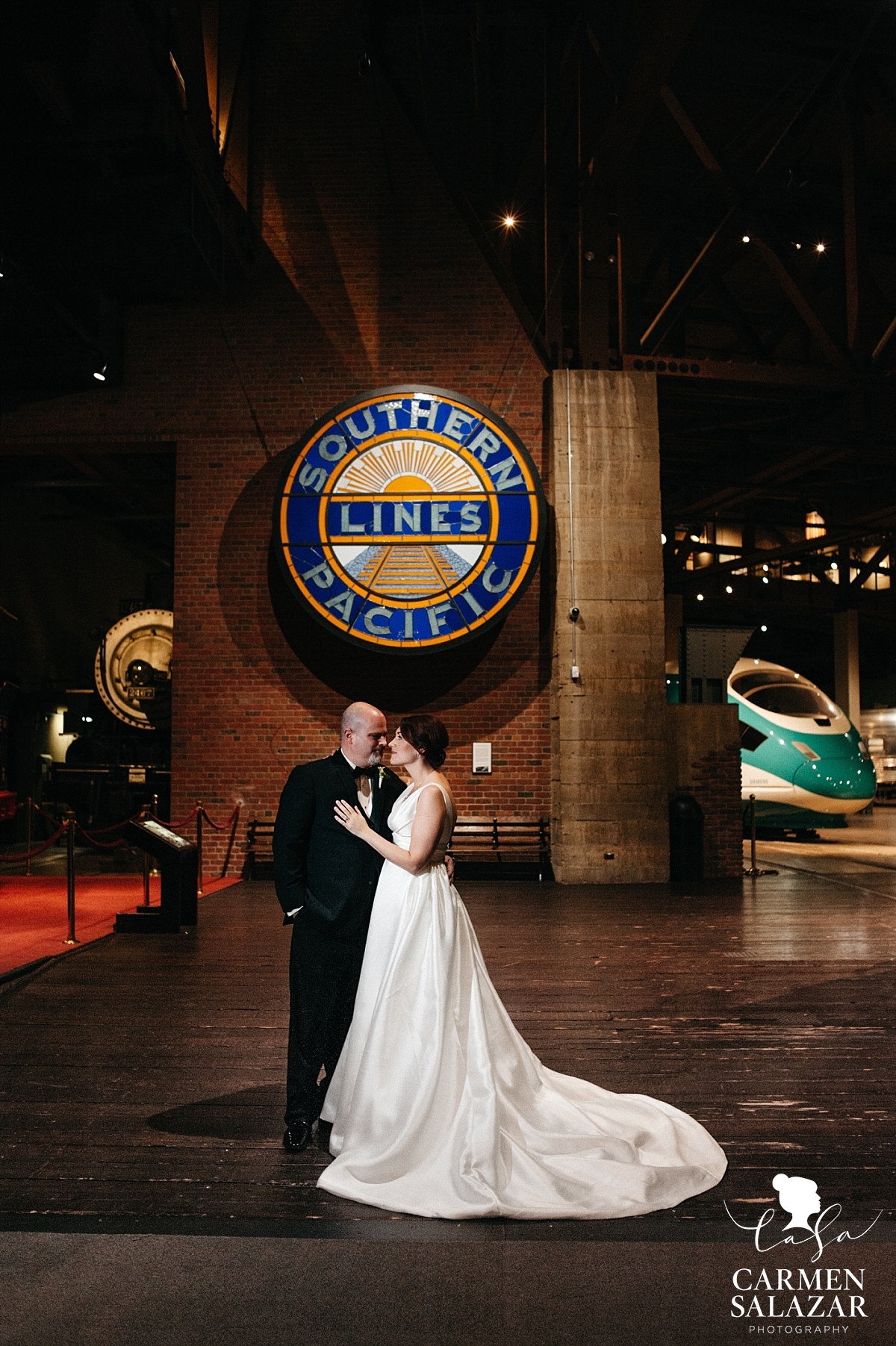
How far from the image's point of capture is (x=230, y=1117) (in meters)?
4.09

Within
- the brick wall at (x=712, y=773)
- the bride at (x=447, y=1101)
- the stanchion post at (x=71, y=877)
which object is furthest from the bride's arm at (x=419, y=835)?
the brick wall at (x=712, y=773)

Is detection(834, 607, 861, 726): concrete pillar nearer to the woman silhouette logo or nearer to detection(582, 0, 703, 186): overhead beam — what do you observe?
detection(582, 0, 703, 186): overhead beam

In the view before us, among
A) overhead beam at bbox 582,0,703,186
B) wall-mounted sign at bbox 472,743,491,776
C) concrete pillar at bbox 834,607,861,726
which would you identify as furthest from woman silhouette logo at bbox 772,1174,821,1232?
concrete pillar at bbox 834,607,861,726

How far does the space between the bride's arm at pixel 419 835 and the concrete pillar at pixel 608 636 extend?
26.4 ft

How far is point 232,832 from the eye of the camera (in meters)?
12.0

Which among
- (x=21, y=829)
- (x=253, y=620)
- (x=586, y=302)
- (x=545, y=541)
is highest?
(x=586, y=302)

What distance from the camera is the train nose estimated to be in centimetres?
1741

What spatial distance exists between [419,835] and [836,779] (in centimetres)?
1547

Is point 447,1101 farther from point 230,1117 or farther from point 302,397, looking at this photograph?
point 302,397

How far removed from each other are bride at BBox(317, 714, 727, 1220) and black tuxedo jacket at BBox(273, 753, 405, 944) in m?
0.13

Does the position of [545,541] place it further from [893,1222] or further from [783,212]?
[893,1222]

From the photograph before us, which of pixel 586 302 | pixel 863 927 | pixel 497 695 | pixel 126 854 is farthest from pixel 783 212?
pixel 126 854

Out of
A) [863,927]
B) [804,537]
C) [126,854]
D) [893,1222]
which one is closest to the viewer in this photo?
[893,1222]

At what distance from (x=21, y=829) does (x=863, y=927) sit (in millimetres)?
15022
